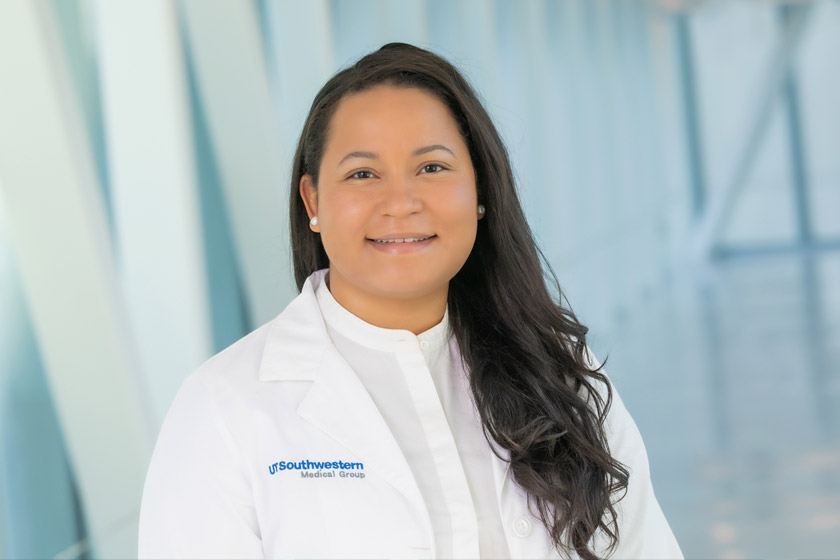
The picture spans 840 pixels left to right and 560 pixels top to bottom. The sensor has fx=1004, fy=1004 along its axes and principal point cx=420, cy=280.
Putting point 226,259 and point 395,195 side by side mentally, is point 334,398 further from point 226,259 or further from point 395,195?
point 226,259

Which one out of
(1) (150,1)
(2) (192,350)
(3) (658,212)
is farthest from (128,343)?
(3) (658,212)

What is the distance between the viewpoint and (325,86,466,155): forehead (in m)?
2.15

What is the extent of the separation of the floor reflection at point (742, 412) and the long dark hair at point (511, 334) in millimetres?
1914

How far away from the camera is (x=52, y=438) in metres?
3.54

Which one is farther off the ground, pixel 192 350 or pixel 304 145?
pixel 304 145

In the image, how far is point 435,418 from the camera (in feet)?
7.02

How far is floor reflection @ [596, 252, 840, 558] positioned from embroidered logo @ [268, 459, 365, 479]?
7.91ft

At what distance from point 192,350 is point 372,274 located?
2194 mm

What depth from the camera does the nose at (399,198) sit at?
6.84 ft

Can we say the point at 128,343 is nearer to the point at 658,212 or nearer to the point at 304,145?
the point at 304,145

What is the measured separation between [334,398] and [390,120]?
60cm

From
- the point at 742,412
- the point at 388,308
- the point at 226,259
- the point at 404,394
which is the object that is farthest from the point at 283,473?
the point at 742,412

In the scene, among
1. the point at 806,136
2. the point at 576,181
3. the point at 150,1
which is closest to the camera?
the point at 150,1

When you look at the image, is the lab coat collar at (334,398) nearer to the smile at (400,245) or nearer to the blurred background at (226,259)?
the smile at (400,245)
